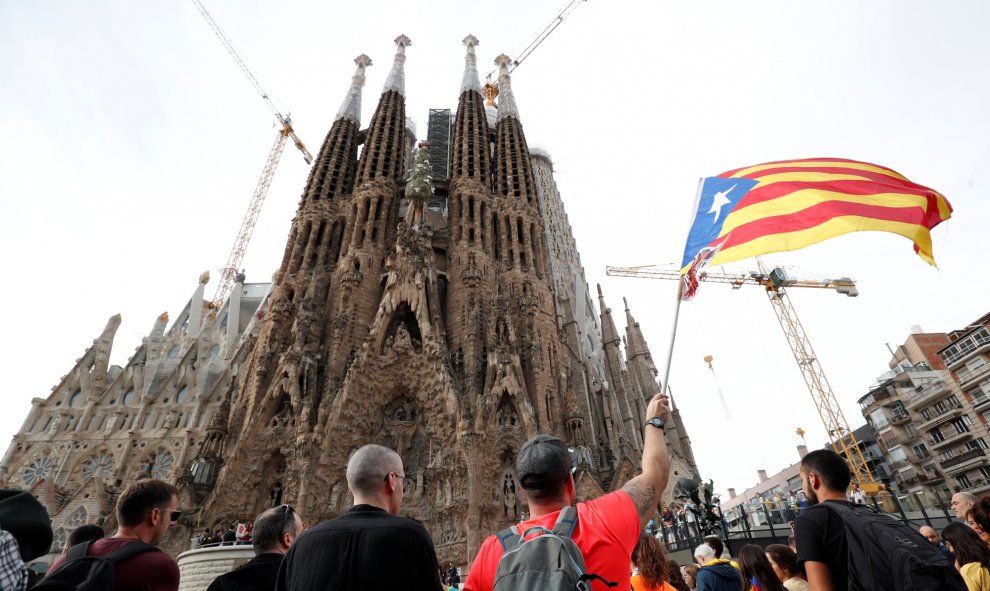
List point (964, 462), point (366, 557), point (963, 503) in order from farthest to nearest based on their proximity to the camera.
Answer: point (964, 462)
point (963, 503)
point (366, 557)

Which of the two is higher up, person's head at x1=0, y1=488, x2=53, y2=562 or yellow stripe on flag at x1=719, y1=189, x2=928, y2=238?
yellow stripe on flag at x1=719, y1=189, x2=928, y2=238

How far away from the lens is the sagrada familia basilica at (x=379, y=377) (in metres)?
19.3

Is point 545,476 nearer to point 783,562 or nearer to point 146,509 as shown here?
point 146,509

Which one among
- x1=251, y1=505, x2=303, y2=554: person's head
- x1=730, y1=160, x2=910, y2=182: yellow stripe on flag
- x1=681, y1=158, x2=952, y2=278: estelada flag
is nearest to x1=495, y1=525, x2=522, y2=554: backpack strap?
x1=251, y1=505, x2=303, y2=554: person's head

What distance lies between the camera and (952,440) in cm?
3394

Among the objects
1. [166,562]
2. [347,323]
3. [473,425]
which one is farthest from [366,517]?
[347,323]

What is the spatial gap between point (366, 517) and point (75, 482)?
35.0m

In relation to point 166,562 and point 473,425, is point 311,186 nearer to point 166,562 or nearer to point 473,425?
point 473,425

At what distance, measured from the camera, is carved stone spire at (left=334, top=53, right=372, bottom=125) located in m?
36.2

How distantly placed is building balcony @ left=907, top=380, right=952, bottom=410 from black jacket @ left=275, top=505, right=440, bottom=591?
45167 millimetres

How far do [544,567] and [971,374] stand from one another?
4288 cm

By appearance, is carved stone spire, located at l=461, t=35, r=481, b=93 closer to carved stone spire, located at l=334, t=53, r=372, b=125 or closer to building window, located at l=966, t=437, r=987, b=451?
carved stone spire, located at l=334, t=53, r=372, b=125

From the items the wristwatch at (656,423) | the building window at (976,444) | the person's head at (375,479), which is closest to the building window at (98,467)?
the person's head at (375,479)

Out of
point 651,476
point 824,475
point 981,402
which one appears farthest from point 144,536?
point 981,402
